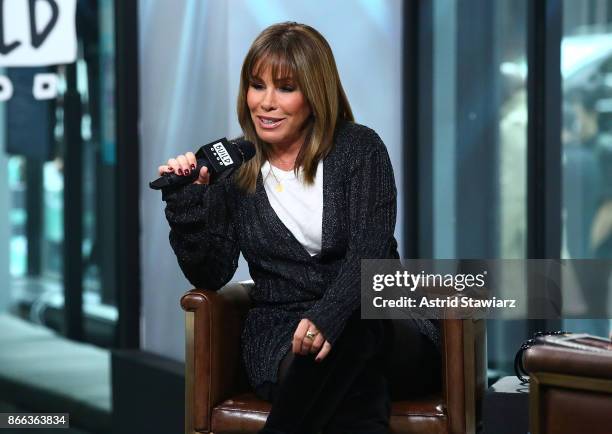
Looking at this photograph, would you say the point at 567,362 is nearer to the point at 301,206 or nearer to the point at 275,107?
the point at 301,206

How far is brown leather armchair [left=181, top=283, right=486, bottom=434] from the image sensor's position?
2.50 m

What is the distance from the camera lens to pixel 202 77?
13.0 ft

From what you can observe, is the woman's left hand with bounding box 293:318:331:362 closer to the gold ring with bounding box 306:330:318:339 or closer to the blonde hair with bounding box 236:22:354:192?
the gold ring with bounding box 306:330:318:339

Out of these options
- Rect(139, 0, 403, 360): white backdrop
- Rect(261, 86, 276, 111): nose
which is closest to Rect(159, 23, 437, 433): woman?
Rect(261, 86, 276, 111): nose

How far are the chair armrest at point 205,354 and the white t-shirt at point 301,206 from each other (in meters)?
0.27

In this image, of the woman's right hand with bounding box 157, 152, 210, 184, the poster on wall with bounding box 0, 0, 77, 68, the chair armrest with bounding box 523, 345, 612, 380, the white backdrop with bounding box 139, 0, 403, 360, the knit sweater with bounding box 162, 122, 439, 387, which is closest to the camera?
the chair armrest with bounding box 523, 345, 612, 380

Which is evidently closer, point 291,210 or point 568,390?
point 568,390

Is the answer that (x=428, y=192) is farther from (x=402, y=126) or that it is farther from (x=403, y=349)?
(x=403, y=349)

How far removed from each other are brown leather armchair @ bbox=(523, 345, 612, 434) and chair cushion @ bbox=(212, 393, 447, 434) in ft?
0.80

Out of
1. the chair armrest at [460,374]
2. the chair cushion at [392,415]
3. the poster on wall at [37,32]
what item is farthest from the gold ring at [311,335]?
the poster on wall at [37,32]

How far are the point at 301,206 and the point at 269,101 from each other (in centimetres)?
28

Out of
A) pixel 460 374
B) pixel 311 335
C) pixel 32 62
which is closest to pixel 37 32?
pixel 32 62

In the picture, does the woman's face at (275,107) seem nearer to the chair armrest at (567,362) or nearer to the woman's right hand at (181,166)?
the woman's right hand at (181,166)

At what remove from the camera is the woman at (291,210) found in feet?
8.20
